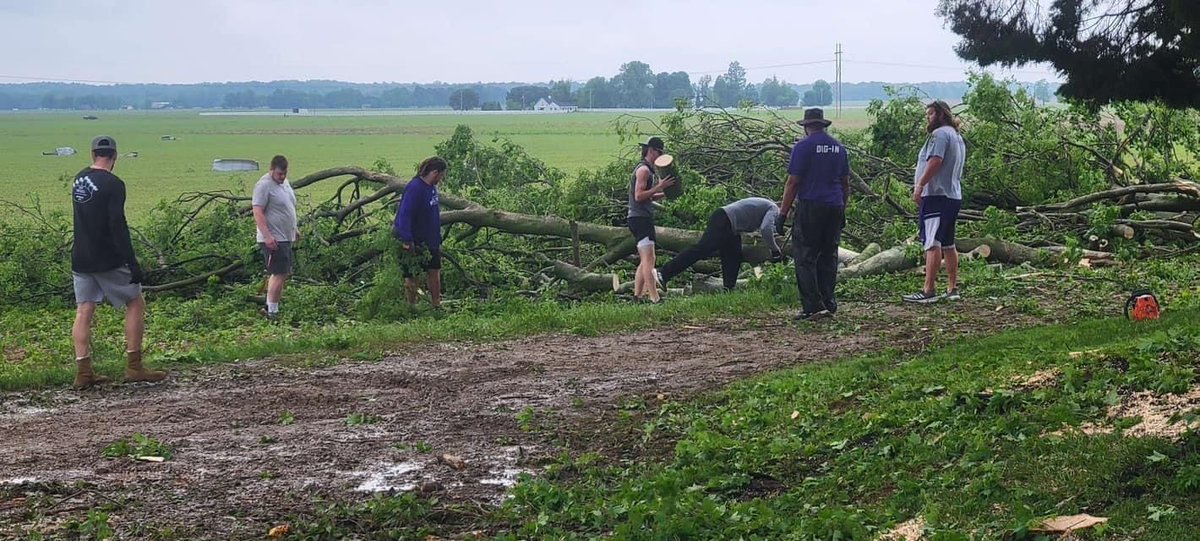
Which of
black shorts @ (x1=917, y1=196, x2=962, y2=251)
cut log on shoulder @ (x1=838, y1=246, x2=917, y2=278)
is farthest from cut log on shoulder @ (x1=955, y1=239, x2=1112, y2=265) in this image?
black shorts @ (x1=917, y1=196, x2=962, y2=251)

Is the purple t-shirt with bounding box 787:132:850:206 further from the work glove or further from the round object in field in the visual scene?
the work glove

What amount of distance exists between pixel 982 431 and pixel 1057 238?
811 cm

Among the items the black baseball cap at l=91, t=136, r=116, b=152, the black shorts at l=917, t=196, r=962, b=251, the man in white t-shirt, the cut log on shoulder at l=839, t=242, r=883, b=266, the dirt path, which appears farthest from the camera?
the cut log on shoulder at l=839, t=242, r=883, b=266

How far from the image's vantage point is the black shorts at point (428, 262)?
1208cm

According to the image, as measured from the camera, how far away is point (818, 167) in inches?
397

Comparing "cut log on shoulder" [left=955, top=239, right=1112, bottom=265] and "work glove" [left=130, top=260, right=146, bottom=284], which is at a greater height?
"work glove" [left=130, top=260, right=146, bottom=284]

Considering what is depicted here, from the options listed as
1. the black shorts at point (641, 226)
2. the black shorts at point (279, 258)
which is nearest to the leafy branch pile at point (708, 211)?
the black shorts at point (279, 258)

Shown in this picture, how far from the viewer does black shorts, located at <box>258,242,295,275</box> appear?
39.7ft

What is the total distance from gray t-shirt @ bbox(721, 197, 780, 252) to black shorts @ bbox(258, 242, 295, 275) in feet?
13.1

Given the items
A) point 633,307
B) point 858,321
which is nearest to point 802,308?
point 858,321

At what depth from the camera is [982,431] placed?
5910mm

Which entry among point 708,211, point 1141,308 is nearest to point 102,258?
point 708,211

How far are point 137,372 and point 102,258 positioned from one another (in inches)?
31.3

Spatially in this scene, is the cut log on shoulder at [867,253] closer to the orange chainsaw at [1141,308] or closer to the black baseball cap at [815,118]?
the black baseball cap at [815,118]
